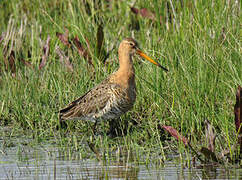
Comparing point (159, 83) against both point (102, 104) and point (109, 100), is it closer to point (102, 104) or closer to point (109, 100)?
point (109, 100)

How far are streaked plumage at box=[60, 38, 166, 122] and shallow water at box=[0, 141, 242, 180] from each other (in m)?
1.23

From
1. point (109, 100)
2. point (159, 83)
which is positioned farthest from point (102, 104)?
point (159, 83)

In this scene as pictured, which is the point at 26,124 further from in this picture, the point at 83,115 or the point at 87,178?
the point at 87,178

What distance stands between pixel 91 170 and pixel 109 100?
1.89 m

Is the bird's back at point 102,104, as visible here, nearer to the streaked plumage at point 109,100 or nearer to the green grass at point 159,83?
the streaked plumage at point 109,100

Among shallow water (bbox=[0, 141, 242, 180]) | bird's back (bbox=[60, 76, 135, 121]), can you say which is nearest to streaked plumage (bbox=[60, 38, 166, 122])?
bird's back (bbox=[60, 76, 135, 121])

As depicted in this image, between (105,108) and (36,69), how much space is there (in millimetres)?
1959

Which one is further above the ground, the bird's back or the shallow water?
the bird's back

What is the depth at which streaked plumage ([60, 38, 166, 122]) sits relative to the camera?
22.8 feet

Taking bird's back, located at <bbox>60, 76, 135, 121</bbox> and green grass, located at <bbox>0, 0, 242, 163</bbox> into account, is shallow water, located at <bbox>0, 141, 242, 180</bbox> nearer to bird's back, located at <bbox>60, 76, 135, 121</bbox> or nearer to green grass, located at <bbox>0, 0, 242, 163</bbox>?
green grass, located at <bbox>0, 0, 242, 163</bbox>

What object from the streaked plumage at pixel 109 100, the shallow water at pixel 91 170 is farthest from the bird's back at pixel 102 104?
the shallow water at pixel 91 170

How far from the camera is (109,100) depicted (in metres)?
7.12

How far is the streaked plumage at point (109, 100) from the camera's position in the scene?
6.96 meters

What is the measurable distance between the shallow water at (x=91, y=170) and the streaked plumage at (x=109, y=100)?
1.23 metres
